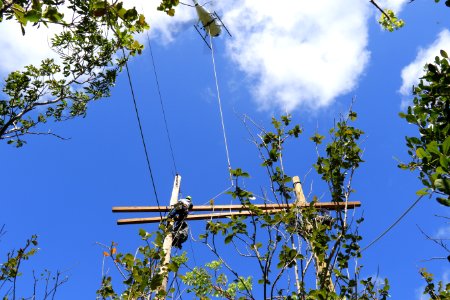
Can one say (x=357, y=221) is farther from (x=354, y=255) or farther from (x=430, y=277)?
(x=430, y=277)

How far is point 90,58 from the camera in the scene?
8352 millimetres

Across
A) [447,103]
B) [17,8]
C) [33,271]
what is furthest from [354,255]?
[17,8]

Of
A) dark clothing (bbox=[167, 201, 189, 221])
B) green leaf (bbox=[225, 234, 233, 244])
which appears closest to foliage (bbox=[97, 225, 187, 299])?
green leaf (bbox=[225, 234, 233, 244])

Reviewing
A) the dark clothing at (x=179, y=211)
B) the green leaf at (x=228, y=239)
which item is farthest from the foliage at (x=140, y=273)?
the dark clothing at (x=179, y=211)

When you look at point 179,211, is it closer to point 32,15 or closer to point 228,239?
point 228,239

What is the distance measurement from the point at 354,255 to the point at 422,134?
4.33ft

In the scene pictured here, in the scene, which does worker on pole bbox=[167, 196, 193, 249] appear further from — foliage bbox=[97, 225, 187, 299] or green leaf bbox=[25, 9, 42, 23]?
green leaf bbox=[25, 9, 42, 23]

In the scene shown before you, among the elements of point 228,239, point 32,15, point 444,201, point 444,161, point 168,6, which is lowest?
point 444,201

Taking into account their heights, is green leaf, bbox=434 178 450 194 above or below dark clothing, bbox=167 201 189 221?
below

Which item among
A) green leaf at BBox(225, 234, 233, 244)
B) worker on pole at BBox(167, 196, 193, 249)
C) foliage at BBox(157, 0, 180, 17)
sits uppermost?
worker on pole at BBox(167, 196, 193, 249)

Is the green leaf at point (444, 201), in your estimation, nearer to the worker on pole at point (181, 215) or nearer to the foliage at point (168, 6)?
the foliage at point (168, 6)

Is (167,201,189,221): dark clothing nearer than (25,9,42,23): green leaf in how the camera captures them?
No

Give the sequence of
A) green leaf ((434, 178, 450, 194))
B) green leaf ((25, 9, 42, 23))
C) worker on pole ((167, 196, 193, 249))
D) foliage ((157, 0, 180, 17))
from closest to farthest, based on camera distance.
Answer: green leaf ((434, 178, 450, 194)) < green leaf ((25, 9, 42, 23)) < foliage ((157, 0, 180, 17)) < worker on pole ((167, 196, 193, 249))

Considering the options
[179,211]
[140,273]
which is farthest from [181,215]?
[140,273]
